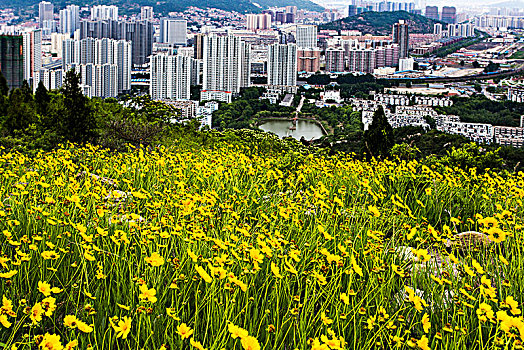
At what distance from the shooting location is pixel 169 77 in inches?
1481

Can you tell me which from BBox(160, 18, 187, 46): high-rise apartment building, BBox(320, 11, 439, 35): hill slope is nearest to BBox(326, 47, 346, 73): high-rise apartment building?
BBox(320, 11, 439, 35): hill slope

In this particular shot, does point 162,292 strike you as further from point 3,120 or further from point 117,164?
point 3,120

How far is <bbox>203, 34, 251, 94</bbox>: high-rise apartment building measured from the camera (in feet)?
141

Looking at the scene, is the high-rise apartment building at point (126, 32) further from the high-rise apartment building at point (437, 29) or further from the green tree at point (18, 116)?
the green tree at point (18, 116)

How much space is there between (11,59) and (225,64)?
25.9 m

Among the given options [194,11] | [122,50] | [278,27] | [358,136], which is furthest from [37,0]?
[358,136]

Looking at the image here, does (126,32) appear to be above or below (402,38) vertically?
below

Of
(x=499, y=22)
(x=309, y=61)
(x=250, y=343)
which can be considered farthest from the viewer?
(x=499, y=22)

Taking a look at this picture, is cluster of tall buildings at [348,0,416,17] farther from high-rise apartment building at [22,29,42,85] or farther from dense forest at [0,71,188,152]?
dense forest at [0,71,188,152]

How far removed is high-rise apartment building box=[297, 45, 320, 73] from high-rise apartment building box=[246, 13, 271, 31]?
28580mm

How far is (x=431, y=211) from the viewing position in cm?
203

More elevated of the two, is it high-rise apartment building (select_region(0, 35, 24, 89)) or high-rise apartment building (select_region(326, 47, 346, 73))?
high-rise apartment building (select_region(326, 47, 346, 73))

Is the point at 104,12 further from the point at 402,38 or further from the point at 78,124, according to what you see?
the point at 78,124

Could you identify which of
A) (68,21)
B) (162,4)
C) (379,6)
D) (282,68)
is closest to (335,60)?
(282,68)
